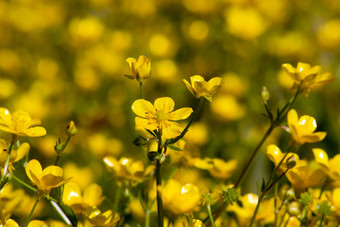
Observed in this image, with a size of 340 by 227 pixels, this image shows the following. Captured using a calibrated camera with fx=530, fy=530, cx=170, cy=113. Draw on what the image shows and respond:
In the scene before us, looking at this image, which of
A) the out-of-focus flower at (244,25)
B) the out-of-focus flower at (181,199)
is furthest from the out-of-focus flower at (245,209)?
the out-of-focus flower at (244,25)

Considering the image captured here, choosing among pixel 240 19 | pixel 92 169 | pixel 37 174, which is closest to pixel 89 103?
pixel 92 169

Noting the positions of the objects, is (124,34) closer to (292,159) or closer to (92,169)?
(92,169)

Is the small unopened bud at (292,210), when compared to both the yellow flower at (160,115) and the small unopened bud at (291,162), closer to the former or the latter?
the small unopened bud at (291,162)

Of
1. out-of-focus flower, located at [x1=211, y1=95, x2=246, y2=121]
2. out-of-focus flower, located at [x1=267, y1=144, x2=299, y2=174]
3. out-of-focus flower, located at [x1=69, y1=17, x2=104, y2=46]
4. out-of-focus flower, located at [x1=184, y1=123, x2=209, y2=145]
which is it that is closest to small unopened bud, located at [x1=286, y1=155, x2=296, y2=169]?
out-of-focus flower, located at [x1=267, y1=144, x2=299, y2=174]

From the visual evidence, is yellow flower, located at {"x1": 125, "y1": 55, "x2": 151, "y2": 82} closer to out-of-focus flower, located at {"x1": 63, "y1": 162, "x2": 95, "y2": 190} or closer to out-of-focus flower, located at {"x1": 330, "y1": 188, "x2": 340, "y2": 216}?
out-of-focus flower, located at {"x1": 330, "y1": 188, "x2": 340, "y2": 216}

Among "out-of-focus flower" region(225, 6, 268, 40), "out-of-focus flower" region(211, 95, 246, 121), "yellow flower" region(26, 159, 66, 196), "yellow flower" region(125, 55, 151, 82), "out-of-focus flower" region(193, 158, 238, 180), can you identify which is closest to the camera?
"yellow flower" region(26, 159, 66, 196)

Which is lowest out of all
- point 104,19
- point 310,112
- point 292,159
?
point 104,19
